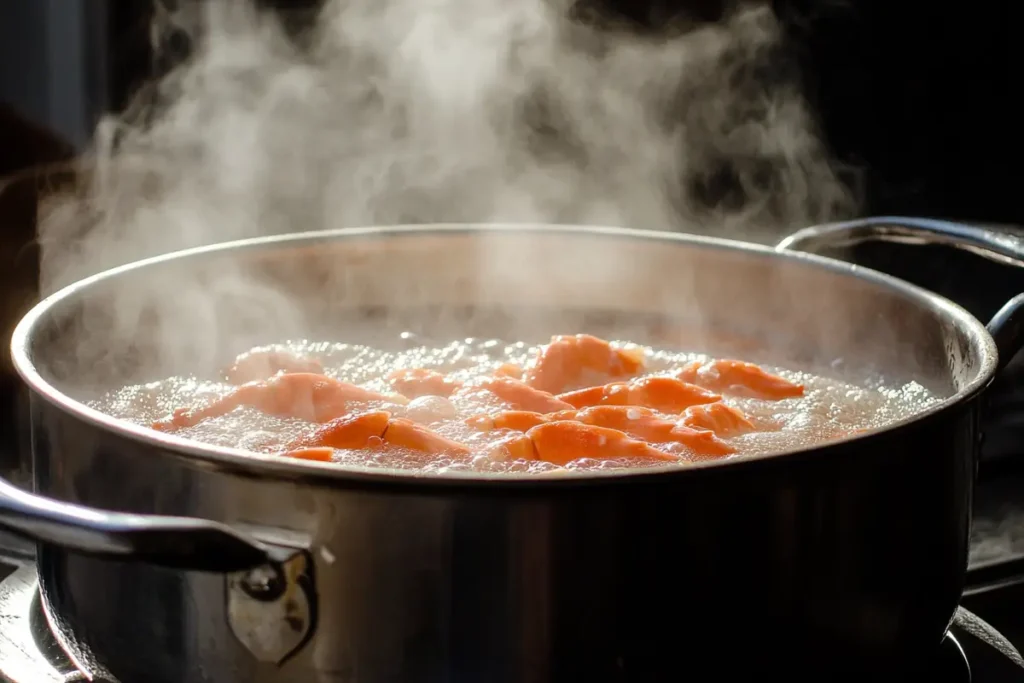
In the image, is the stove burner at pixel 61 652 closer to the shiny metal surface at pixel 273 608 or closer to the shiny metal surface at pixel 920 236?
the shiny metal surface at pixel 273 608

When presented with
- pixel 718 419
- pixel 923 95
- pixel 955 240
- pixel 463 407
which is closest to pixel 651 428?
pixel 718 419

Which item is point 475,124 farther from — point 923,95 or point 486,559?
point 486,559

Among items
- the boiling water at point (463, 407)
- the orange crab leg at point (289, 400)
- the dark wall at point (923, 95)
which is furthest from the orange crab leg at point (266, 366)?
the dark wall at point (923, 95)

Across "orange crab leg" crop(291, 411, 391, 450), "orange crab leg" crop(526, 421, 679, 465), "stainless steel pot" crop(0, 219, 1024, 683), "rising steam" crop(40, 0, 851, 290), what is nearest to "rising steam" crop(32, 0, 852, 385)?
"rising steam" crop(40, 0, 851, 290)

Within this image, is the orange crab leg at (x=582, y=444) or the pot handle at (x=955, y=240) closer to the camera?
the orange crab leg at (x=582, y=444)

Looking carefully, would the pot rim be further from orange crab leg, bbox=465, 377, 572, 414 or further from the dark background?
the dark background

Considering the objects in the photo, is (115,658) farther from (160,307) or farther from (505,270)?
(505,270)
